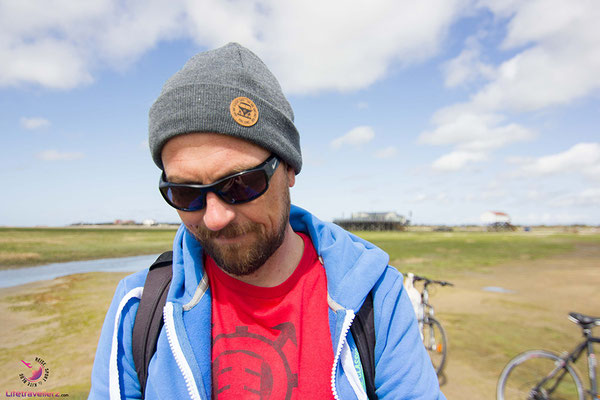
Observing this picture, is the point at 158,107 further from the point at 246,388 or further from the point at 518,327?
the point at 518,327

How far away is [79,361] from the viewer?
20.9 feet

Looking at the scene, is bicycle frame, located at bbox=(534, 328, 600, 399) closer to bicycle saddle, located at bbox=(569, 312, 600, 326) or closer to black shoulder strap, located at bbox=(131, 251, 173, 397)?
bicycle saddle, located at bbox=(569, 312, 600, 326)

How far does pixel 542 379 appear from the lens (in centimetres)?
447

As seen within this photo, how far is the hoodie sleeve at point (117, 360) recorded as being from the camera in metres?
1.38

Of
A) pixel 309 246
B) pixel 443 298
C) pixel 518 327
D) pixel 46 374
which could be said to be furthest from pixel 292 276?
pixel 443 298

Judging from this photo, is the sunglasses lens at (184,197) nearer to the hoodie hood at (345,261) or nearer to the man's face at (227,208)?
the man's face at (227,208)

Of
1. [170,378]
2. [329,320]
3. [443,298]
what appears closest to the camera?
[170,378]

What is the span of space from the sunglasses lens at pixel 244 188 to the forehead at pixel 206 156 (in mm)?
50

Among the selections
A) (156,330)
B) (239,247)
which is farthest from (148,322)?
(239,247)

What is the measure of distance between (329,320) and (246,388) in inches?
19.5

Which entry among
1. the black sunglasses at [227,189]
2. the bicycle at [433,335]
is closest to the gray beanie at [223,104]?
the black sunglasses at [227,189]

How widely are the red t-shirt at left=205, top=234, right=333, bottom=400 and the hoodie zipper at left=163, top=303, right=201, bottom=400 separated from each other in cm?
12

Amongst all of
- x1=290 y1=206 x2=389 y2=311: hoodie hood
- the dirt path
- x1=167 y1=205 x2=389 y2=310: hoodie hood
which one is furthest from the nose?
the dirt path

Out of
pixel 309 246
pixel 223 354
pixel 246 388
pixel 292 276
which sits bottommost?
pixel 246 388
